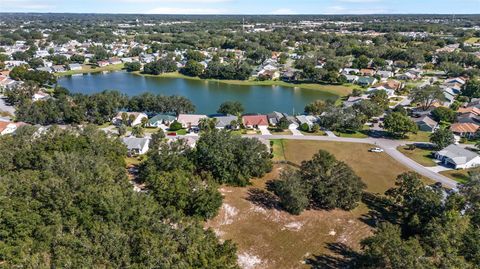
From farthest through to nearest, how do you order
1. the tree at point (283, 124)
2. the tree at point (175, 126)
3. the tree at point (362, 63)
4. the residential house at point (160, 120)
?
the tree at point (362, 63), the residential house at point (160, 120), the tree at point (283, 124), the tree at point (175, 126)

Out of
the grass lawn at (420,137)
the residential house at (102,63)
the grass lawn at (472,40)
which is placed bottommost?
the grass lawn at (420,137)

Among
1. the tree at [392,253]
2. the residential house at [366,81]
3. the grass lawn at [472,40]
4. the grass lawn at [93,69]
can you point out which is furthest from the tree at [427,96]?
the grass lawn at [472,40]

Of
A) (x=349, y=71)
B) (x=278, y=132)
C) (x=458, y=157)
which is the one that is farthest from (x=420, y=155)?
(x=349, y=71)

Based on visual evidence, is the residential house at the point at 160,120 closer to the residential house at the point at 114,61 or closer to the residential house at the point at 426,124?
the residential house at the point at 426,124

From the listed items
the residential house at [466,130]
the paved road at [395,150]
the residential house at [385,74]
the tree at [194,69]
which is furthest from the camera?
the tree at [194,69]

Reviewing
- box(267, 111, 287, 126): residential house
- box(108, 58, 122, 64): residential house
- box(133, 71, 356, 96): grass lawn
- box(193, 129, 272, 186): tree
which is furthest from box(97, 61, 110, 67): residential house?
box(193, 129, 272, 186): tree

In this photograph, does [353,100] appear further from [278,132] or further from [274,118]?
[278,132]
